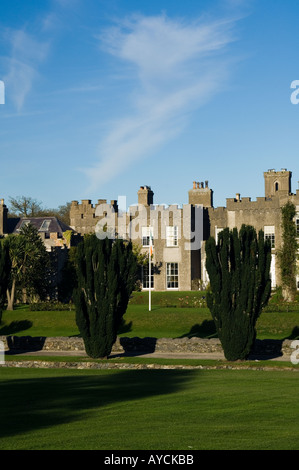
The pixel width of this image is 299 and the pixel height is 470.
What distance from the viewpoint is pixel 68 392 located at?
15328mm

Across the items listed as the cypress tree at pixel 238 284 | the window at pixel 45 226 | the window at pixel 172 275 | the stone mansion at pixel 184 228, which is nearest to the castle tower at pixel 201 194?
the stone mansion at pixel 184 228

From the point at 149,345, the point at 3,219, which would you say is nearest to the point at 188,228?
the point at 3,219

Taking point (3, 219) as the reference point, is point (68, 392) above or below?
below

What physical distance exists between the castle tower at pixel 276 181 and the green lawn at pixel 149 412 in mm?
39171

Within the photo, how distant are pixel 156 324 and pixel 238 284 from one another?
1040 centimetres

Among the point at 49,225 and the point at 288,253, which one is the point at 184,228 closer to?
the point at 288,253

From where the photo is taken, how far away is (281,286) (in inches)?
1902

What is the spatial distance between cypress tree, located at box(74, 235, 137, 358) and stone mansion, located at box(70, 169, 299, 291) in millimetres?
25164

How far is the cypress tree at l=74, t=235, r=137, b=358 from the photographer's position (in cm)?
2556

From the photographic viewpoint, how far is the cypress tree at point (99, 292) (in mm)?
25562

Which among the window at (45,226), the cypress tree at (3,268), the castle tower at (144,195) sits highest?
the castle tower at (144,195)

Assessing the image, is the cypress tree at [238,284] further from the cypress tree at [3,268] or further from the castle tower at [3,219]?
the castle tower at [3,219]

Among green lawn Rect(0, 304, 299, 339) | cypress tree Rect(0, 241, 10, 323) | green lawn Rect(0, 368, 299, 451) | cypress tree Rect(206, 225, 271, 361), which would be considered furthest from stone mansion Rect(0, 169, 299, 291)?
green lawn Rect(0, 368, 299, 451)

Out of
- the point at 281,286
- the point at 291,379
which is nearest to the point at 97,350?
the point at 291,379
